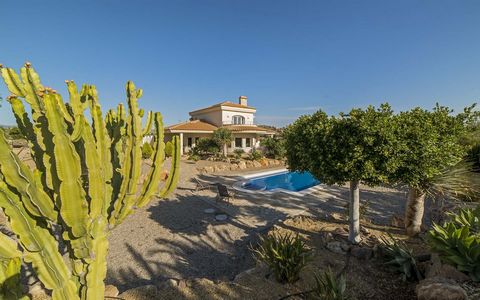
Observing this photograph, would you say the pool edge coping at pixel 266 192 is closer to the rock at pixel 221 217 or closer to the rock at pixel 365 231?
the rock at pixel 221 217

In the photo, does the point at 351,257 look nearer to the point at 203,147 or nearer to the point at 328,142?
the point at 328,142

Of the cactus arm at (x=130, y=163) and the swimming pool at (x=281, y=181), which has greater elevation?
the cactus arm at (x=130, y=163)

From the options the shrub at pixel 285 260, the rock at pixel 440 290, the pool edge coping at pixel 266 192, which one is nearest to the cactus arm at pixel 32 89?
the shrub at pixel 285 260

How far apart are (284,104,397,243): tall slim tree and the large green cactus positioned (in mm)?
4798

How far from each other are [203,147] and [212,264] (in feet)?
68.7

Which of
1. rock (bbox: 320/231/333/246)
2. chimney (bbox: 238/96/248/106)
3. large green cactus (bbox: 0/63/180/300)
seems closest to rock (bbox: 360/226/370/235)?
rock (bbox: 320/231/333/246)

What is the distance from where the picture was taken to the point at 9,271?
301cm

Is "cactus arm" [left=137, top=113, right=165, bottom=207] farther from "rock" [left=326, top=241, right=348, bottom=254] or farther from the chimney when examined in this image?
the chimney

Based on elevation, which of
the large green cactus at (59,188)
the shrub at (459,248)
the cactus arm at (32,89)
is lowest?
the shrub at (459,248)

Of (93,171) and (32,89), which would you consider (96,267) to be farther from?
(32,89)

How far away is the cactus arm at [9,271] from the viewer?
298cm

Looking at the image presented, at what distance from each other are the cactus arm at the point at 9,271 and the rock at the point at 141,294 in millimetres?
1969

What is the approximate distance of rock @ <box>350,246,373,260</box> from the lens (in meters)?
6.27

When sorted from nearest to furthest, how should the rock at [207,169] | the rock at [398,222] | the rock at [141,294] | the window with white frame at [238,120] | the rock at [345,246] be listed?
the rock at [141,294] < the rock at [345,246] < the rock at [398,222] < the rock at [207,169] < the window with white frame at [238,120]
